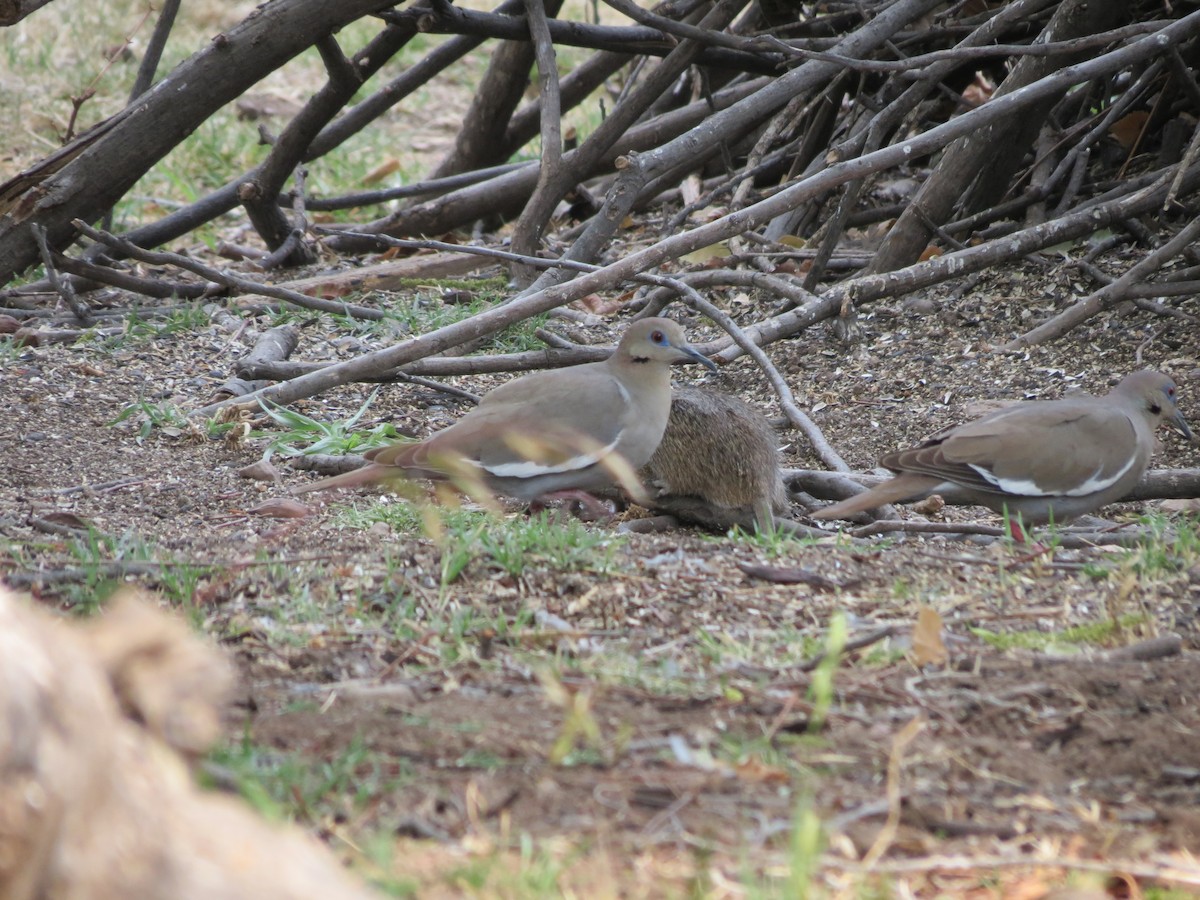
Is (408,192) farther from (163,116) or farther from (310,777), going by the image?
(310,777)

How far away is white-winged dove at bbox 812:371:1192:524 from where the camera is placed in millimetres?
4477

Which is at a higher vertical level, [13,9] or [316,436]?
[13,9]

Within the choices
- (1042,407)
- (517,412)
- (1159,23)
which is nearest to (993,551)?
(1042,407)

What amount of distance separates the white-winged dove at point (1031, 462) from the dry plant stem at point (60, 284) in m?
3.98

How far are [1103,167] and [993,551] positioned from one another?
13.5 feet

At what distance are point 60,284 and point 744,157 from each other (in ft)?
14.2

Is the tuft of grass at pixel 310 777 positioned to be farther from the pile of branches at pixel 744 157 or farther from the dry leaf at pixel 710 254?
the dry leaf at pixel 710 254

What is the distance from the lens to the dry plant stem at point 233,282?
21.1ft

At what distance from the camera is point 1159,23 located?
575 centimetres

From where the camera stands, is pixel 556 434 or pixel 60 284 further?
pixel 60 284

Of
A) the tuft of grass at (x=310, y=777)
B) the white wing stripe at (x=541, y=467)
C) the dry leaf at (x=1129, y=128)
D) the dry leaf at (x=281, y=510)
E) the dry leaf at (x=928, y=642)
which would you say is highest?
the tuft of grass at (x=310, y=777)

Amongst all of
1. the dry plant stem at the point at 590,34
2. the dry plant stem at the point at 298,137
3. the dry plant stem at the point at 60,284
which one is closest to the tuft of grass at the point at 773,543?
the dry plant stem at the point at 590,34

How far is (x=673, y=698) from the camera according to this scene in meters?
2.77

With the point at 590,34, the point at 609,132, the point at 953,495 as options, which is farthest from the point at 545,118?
the point at 953,495
